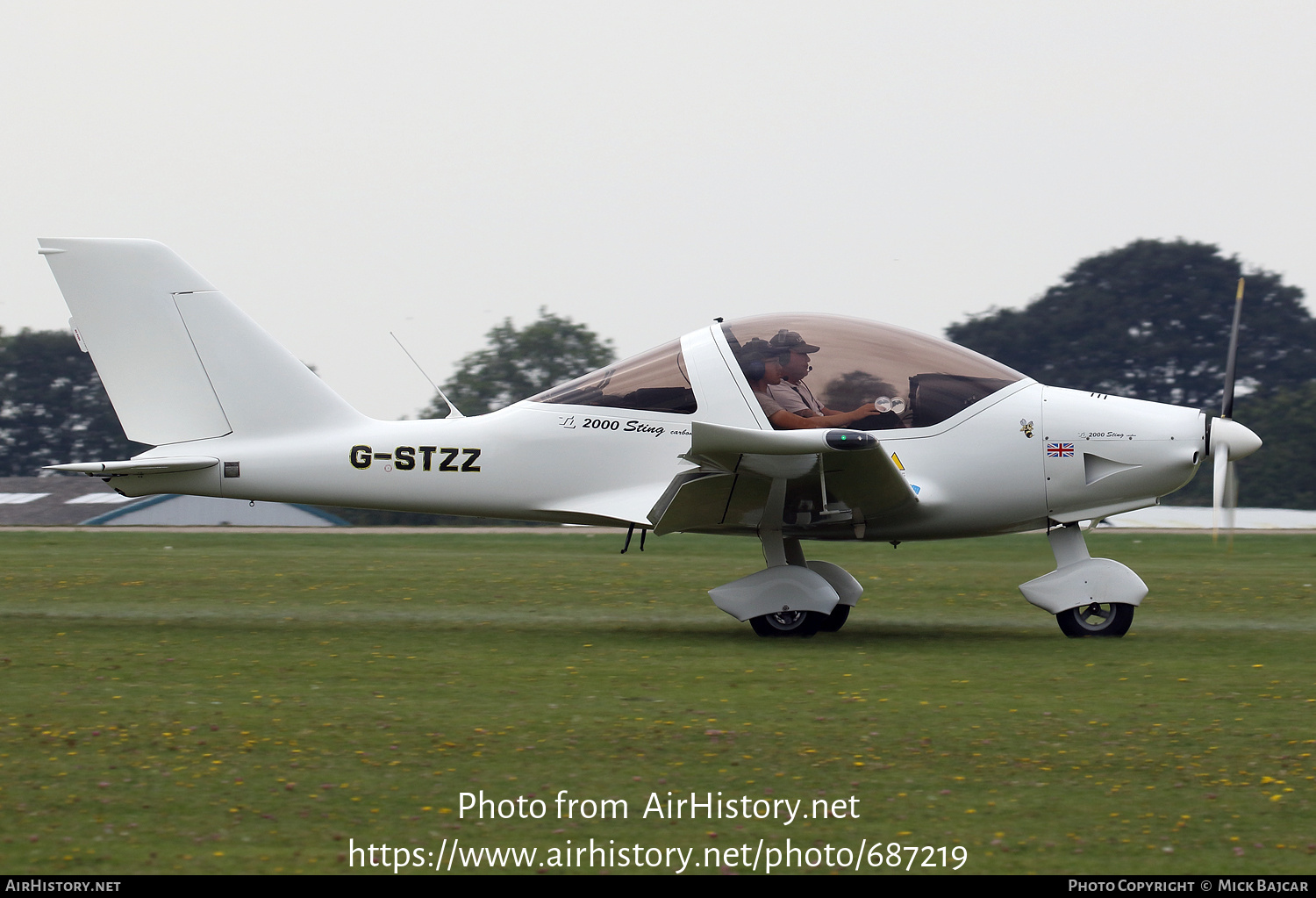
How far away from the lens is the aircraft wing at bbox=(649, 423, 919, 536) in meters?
9.06

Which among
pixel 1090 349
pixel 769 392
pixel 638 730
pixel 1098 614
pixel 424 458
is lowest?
pixel 638 730

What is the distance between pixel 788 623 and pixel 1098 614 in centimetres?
255

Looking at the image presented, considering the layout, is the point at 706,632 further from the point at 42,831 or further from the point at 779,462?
the point at 42,831

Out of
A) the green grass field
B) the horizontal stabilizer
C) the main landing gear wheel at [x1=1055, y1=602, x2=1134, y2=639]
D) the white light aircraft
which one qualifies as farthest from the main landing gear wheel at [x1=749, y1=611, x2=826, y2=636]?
the horizontal stabilizer

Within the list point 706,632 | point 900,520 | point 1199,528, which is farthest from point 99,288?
point 1199,528

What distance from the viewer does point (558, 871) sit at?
4.57m

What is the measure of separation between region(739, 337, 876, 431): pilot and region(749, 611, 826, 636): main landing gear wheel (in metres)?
1.55

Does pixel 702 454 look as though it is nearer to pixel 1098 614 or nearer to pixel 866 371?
pixel 866 371

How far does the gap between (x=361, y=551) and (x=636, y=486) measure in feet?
43.9

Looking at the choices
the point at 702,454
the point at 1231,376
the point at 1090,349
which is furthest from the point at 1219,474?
the point at 1090,349

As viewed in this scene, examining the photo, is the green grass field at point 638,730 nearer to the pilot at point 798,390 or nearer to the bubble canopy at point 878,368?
the pilot at point 798,390

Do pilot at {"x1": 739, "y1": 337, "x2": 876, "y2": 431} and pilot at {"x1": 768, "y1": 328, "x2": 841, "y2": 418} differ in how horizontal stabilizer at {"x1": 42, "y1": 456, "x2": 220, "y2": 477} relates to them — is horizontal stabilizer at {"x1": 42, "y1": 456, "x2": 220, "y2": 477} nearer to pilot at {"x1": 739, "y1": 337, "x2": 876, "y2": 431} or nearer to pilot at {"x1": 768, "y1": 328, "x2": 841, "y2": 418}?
pilot at {"x1": 739, "y1": 337, "x2": 876, "y2": 431}

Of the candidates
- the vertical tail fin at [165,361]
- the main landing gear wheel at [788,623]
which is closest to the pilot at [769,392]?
the main landing gear wheel at [788,623]

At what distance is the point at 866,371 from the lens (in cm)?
1032
